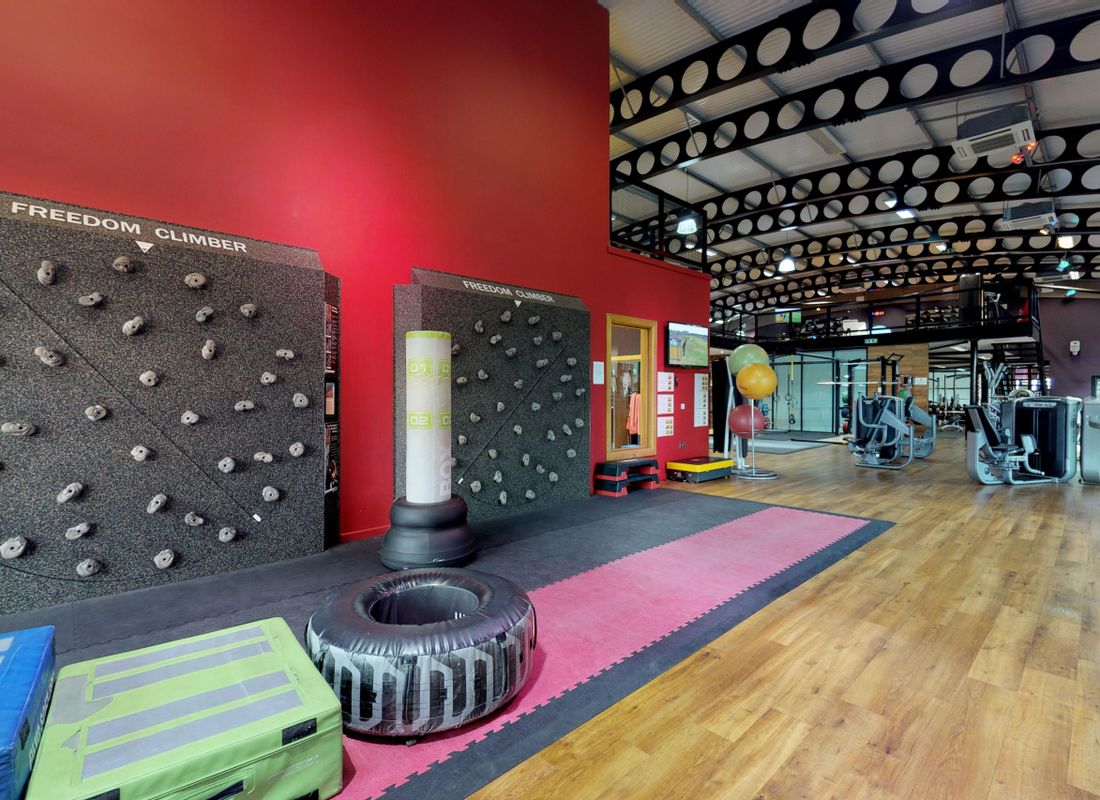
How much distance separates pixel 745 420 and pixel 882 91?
4.00m

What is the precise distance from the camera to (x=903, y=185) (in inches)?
293

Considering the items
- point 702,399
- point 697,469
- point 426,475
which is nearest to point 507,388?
point 426,475

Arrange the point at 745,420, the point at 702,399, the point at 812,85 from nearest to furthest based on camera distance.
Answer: the point at 812,85
the point at 745,420
the point at 702,399

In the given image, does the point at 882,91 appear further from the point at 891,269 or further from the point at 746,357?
the point at 891,269

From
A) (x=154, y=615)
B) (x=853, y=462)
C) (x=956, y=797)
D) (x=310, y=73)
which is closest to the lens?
(x=956, y=797)

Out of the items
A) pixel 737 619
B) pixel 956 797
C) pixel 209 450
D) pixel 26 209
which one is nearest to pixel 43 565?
pixel 209 450

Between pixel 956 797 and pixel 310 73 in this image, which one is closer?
pixel 956 797

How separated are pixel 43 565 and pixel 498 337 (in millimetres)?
3168

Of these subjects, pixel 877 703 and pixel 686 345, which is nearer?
pixel 877 703

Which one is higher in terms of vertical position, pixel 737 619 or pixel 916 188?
pixel 916 188

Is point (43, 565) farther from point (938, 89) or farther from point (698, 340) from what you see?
point (938, 89)

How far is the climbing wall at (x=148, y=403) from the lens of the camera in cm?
260

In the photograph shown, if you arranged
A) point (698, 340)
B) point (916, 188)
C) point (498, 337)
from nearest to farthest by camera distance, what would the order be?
1. point (498, 337)
2. point (698, 340)
3. point (916, 188)

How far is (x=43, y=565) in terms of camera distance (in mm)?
2623
